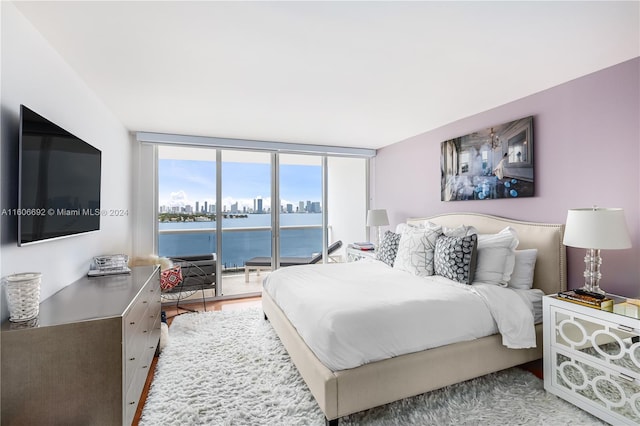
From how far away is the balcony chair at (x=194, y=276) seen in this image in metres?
4.21

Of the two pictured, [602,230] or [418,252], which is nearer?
[602,230]

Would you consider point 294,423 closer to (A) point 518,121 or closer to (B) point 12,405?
(B) point 12,405

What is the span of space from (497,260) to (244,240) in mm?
3538

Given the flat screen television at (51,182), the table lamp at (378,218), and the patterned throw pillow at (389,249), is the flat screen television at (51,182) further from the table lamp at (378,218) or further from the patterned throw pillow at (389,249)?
the table lamp at (378,218)


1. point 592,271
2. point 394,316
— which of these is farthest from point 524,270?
point 394,316

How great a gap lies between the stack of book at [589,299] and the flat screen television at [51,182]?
336cm

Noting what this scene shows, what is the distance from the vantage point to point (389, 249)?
347 centimetres

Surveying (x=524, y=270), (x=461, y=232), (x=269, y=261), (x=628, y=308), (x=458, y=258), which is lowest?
(x=269, y=261)

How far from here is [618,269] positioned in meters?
2.26

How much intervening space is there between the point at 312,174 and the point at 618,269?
3.84 meters

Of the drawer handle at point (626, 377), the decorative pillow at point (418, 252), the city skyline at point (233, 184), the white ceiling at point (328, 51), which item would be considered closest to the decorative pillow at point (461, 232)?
the decorative pillow at point (418, 252)

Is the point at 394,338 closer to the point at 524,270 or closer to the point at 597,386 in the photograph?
the point at 597,386

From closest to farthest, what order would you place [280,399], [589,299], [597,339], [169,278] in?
[597,339] < [589,299] < [280,399] < [169,278]

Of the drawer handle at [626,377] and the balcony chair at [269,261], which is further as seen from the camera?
the balcony chair at [269,261]
